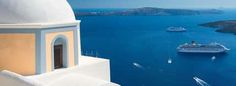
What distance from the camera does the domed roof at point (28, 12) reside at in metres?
5.33

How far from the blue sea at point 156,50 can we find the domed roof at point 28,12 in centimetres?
1528

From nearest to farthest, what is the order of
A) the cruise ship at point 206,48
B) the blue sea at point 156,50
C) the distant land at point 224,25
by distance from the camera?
1. the blue sea at point 156,50
2. the cruise ship at point 206,48
3. the distant land at point 224,25

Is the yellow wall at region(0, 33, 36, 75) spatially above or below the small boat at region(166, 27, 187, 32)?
above

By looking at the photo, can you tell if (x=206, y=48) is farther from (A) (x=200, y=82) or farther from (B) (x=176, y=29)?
(B) (x=176, y=29)

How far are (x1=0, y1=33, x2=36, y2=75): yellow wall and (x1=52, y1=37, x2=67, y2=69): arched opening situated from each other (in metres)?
0.41

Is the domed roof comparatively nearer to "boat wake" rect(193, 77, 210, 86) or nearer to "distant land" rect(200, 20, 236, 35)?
"boat wake" rect(193, 77, 210, 86)

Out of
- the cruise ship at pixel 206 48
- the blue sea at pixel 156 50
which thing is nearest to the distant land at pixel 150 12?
the blue sea at pixel 156 50

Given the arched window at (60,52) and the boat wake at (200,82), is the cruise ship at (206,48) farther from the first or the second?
the arched window at (60,52)

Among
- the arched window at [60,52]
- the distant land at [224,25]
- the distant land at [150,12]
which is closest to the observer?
the arched window at [60,52]

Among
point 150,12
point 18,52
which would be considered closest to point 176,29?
point 150,12

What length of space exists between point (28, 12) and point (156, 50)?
22661 millimetres

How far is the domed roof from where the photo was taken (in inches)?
210

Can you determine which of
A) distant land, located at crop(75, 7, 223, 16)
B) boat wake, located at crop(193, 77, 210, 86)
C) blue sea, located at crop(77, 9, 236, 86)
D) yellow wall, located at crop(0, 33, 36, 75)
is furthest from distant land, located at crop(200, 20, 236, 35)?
yellow wall, located at crop(0, 33, 36, 75)

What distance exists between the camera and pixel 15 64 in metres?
5.34
